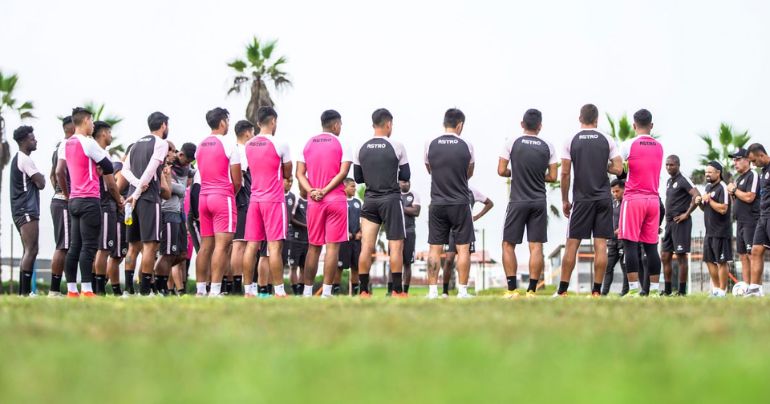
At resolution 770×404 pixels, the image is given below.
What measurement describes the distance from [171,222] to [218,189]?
3.05 metres

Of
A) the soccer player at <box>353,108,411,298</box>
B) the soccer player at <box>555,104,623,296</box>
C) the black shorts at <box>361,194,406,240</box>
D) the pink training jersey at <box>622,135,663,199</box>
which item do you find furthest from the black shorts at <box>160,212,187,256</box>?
the pink training jersey at <box>622,135,663,199</box>

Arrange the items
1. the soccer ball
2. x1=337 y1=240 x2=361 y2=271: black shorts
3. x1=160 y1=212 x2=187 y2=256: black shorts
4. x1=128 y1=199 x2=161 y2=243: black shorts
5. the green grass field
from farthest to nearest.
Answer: x1=337 y1=240 x2=361 y2=271: black shorts
the soccer ball
x1=160 y1=212 x2=187 y2=256: black shorts
x1=128 y1=199 x2=161 y2=243: black shorts
the green grass field

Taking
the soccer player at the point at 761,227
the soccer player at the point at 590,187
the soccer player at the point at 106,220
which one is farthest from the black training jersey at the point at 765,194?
the soccer player at the point at 106,220

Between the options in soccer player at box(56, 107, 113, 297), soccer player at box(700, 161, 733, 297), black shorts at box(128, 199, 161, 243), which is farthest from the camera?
soccer player at box(700, 161, 733, 297)

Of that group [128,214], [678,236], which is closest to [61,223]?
[128,214]

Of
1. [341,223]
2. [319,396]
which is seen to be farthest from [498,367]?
[341,223]

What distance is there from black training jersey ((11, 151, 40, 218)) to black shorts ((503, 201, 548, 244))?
6503 mm

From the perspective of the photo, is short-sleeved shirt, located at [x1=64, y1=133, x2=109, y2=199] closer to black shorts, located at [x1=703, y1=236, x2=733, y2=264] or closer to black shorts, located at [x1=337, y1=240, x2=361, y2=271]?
black shorts, located at [x1=337, y1=240, x2=361, y2=271]

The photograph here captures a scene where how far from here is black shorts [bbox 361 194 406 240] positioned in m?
13.4

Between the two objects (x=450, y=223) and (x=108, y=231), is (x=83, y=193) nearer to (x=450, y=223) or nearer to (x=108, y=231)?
(x=108, y=231)

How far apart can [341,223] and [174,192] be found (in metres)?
3.94

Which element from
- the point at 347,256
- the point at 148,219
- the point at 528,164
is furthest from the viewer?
the point at 347,256

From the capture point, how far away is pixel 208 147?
13688 millimetres

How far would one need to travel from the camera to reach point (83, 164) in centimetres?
1316
